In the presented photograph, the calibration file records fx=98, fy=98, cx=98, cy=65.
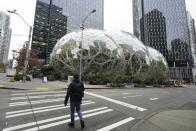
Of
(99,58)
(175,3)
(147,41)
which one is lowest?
(99,58)

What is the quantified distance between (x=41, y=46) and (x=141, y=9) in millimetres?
127161

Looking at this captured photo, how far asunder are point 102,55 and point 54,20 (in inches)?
4428

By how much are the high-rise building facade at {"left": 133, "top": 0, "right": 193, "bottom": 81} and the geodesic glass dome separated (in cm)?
6358

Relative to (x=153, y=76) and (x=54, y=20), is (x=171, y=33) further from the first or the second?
(x=54, y=20)

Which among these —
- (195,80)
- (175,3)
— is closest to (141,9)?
(175,3)

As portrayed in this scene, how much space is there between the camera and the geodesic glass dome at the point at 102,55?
28.2 m

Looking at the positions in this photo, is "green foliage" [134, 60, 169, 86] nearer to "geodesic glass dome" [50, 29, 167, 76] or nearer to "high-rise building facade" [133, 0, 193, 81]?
"geodesic glass dome" [50, 29, 167, 76]

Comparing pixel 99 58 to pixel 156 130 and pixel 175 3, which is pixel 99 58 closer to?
pixel 156 130

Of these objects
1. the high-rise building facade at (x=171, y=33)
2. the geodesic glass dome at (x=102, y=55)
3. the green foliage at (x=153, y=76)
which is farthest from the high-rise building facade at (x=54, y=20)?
the green foliage at (x=153, y=76)

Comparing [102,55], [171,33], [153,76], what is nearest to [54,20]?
[102,55]

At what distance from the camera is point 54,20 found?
377 feet

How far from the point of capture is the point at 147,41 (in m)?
108

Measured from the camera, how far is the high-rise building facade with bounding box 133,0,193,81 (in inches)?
3276

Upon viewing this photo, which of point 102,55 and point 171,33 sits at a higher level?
point 171,33
